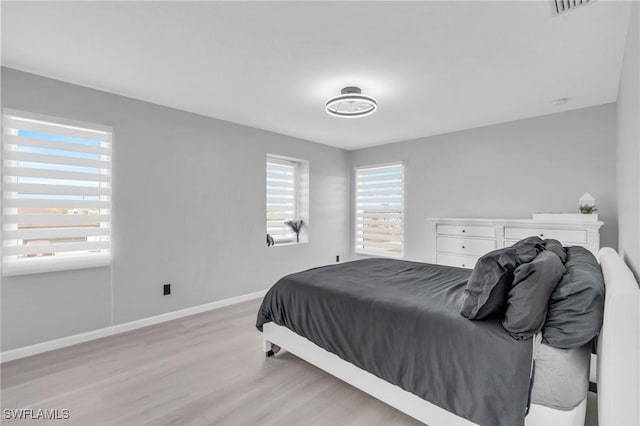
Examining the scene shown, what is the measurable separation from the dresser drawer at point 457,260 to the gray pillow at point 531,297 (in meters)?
2.61

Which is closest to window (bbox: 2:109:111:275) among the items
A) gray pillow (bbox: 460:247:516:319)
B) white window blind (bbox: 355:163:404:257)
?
gray pillow (bbox: 460:247:516:319)

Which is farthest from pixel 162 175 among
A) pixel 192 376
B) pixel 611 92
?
pixel 611 92

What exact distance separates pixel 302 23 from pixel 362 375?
229 centimetres

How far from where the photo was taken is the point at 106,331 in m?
2.99

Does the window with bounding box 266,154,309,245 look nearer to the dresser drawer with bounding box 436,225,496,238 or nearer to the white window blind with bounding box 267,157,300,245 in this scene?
the white window blind with bounding box 267,157,300,245

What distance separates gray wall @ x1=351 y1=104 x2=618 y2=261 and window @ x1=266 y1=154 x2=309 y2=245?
1581 mm

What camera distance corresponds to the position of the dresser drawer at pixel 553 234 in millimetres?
3109

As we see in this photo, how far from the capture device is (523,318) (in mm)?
1343

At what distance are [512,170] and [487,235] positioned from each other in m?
0.94

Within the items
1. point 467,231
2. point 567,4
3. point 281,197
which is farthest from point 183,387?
point 467,231

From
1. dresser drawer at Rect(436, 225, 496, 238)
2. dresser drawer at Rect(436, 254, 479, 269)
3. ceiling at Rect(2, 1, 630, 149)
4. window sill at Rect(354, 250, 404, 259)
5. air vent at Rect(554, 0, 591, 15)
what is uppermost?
ceiling at Rect(2, 1, 630, 149)

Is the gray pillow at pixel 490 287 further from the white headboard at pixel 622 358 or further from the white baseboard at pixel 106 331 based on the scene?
the white baseboard at pixel 106 331
